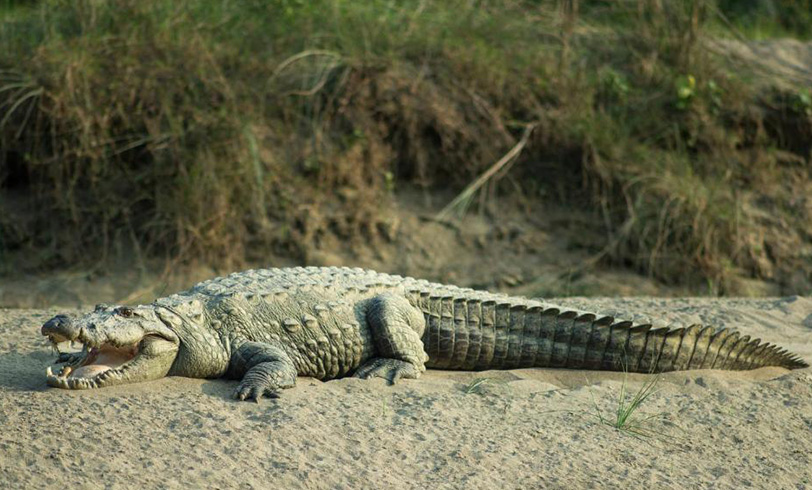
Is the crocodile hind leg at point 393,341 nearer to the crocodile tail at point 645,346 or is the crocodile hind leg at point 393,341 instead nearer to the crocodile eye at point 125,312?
the crocodile tail at point 645,346

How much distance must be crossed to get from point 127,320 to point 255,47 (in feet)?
17.0

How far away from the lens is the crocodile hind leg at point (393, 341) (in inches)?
174

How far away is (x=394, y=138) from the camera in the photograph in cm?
874

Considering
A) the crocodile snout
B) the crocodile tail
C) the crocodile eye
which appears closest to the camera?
the crocodile snout

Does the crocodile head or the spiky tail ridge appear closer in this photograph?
the crocodile head

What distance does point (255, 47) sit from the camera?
8.66 metres

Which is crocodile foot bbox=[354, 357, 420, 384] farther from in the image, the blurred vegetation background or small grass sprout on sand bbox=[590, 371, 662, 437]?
the blurred vegetation background

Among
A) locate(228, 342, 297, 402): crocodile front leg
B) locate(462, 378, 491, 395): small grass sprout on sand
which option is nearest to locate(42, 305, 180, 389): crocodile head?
locate(228, 342, 297, 402): crocodile front leg

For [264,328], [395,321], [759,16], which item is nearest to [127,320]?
[264,328]

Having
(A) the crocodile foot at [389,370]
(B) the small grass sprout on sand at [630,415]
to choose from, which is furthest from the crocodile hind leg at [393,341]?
(B) the small grass sprout on sand at [630,415]

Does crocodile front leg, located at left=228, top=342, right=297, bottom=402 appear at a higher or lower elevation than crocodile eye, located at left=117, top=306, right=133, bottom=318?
lower

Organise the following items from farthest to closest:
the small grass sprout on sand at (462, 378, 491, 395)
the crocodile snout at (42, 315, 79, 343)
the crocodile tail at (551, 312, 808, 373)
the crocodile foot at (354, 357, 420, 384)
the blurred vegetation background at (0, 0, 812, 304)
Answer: the blurred vegetation background at (0, 0, 812, 304), the crocodile tail at (551, 312, 808, 373), the crocodile foot at (354, 357, 420, 384), the small grass sprout on sand at (462, 378, 491, 395), the crocodile snout at (42, 315, 79, 343)

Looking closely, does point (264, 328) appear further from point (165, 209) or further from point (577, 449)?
point (165, 209)

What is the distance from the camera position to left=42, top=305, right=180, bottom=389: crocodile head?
145 inches
